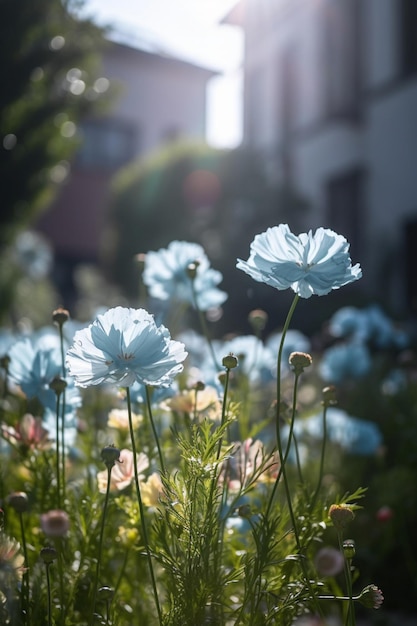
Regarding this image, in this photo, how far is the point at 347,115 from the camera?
37.8 ft

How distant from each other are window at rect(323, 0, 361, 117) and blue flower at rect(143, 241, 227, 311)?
10.2 m

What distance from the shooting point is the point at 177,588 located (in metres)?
1.08

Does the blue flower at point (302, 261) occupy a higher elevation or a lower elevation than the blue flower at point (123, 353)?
higher

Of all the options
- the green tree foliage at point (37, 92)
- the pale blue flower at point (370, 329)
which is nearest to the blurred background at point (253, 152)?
the green tree foliage at point (37, 92)

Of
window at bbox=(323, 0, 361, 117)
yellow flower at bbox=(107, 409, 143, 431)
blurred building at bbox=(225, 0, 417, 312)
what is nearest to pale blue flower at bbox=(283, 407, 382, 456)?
yellow flower at bbox=(107, 409, 143, 431)

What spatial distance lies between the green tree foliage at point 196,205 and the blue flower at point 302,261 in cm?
812

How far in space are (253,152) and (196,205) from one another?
2.98ft

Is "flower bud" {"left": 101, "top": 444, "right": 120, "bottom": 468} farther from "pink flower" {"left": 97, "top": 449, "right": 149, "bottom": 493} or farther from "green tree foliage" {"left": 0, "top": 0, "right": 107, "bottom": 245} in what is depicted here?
"green tree foliage" {"left": 0, "top": 0, "right": 107, "bottom": 245}

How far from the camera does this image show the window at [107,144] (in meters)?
17.4

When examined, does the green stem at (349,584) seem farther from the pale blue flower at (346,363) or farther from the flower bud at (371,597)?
the pale blue flower at (346,363)

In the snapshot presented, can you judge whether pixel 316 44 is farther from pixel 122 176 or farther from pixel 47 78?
pixel 47 78

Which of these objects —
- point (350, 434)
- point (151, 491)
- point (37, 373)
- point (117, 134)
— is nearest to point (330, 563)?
point (151, 491)

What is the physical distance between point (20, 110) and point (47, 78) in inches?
17.5

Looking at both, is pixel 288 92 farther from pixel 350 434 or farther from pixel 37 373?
pixel 37 373
